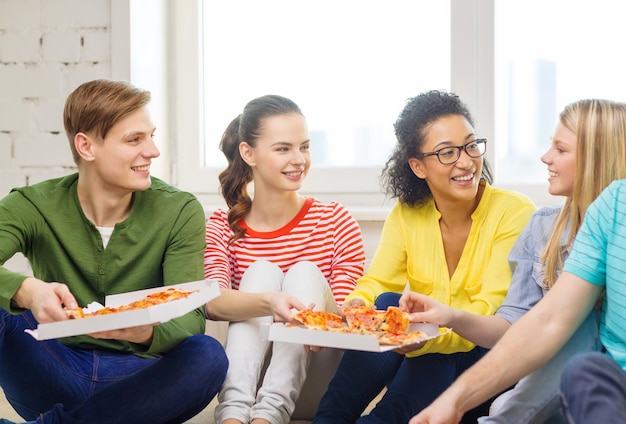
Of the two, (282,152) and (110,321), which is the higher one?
(282,152)

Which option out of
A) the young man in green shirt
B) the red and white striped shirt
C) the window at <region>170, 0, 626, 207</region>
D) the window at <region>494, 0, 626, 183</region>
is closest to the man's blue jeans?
the young man in green shirt

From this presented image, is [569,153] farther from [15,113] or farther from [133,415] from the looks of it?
[15,113]

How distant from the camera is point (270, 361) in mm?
2115

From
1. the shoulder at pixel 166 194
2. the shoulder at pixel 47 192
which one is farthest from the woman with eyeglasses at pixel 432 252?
the shoulder at pixel 47 192

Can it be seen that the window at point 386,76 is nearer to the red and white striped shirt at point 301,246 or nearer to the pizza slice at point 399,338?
the red and white striped shirt at point 301,246

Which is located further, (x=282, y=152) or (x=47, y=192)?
(x=282, y=152)

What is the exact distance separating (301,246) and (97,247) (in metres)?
0.58

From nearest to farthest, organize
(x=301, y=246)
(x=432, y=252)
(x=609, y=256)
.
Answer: (x=609, y=256), (x=432, y=252), (x=301, y=246)

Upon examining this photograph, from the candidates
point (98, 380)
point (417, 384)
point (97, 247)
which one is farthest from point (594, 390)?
point (97, 247)

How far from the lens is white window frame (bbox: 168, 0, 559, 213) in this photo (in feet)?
9.37

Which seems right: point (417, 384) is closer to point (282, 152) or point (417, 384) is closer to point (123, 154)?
point (282, 152)

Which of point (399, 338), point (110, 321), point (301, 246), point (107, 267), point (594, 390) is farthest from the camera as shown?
point (301, 246)

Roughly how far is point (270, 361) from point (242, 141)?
2.25ft

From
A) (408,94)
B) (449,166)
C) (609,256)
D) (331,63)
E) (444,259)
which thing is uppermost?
(331,63)
